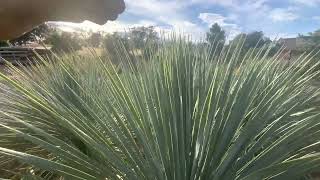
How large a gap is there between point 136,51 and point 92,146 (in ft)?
2.09

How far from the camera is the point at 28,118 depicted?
209 cm

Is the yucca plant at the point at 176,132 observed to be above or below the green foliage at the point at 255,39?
below

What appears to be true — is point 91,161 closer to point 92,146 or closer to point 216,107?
point 92,146

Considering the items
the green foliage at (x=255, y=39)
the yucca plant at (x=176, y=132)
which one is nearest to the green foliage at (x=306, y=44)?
the green foliage at (x=255, y=39)

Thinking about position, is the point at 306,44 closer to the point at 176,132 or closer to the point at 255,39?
the point at 255,39

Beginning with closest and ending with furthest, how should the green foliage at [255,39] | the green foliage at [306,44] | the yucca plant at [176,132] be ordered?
1. the yucca plant at [176,132]
2. the green foliage at [255,39]
3. the green foliage at [306,44]

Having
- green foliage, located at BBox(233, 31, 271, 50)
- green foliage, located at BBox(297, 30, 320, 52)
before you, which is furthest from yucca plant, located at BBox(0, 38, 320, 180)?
green foliage, located at BBox(297, 30, 320, 52)

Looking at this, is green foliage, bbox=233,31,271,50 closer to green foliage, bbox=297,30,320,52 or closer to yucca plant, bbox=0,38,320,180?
yucca plant, bbox=0,38,320,180

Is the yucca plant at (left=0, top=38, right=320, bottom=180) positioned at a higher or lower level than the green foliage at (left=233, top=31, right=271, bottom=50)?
lower

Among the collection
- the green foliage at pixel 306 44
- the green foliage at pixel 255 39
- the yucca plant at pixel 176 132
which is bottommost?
the green foliage at pixel 306 44

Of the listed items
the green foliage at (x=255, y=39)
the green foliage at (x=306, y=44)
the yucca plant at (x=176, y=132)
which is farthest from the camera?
the green foliage at (x=306, y=44)

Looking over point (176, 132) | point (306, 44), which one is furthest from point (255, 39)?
point (306, 44)

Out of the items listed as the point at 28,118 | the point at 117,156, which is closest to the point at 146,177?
the point at 117,156

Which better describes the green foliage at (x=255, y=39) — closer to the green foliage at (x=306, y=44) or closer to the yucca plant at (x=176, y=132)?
the yucca plant at (x=176, y=132)
